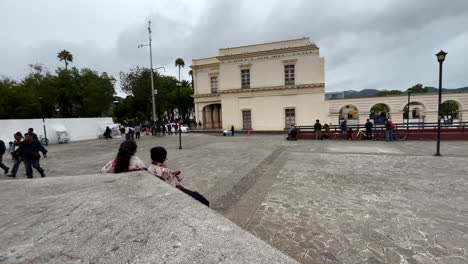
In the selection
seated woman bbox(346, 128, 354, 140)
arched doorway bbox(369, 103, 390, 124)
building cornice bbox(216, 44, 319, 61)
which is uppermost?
building cornice bbox(216, 44, 319, 61)

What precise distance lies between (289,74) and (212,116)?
1392 centimetres

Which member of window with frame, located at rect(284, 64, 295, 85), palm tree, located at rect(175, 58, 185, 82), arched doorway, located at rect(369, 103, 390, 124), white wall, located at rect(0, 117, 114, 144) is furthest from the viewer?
palm tree, located at rect(175, 58, 185, 82)

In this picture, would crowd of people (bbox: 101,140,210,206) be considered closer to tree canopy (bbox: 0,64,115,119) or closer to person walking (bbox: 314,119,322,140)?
person walking (bbox: 314,119,322,140)

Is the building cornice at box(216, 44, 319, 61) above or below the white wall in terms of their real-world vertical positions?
above

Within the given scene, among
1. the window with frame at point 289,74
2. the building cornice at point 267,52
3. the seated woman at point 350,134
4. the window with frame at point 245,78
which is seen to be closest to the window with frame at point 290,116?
the window with frame at point 289,74

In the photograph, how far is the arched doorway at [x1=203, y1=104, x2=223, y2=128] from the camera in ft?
100

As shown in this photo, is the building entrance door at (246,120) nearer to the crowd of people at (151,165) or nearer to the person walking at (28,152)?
the person walking at (28,152)

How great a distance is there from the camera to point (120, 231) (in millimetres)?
1464

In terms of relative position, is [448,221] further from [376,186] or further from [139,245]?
[139,245]

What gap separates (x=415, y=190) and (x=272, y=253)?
538 centimetres

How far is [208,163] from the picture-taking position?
827cm

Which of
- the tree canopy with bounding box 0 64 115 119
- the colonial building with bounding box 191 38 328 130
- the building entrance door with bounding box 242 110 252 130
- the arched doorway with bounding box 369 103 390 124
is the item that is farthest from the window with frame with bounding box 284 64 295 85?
the tree canopy with bounding box 0 64 115 119

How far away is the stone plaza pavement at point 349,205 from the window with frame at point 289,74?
16.9 metres

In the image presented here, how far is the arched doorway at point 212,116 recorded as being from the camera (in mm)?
30609
